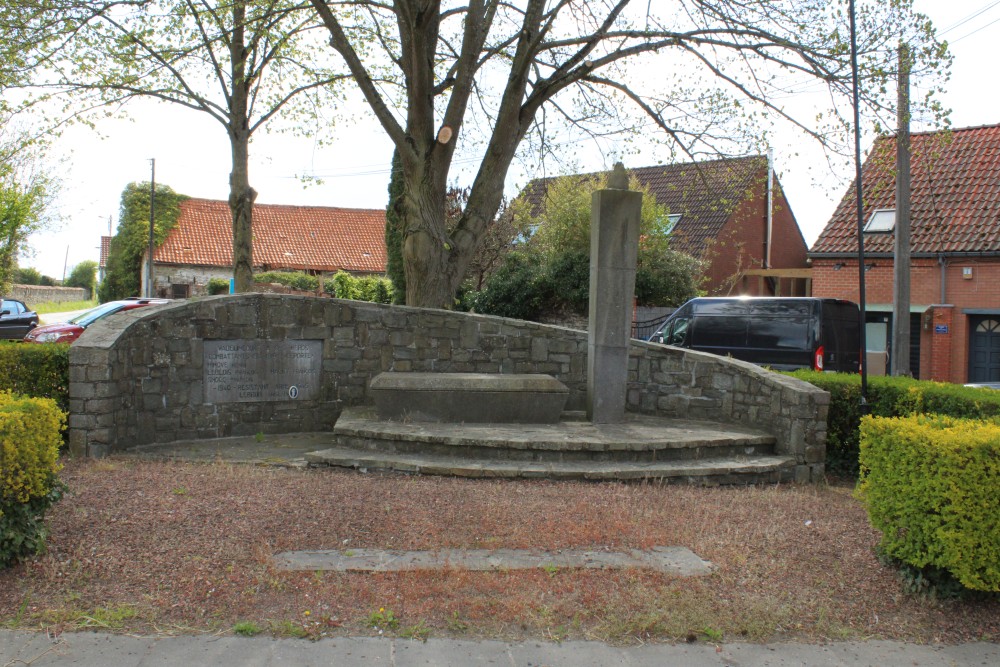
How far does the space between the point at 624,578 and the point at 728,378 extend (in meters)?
5.22

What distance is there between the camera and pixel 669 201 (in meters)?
28.1

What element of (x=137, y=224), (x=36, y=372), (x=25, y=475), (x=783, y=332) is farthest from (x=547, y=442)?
(x=137, y=224)

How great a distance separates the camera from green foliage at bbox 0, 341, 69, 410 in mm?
8344

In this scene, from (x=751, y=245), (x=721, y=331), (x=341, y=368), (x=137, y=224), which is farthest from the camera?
(x=137, y=224)

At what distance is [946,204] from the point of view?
1939 centimetres

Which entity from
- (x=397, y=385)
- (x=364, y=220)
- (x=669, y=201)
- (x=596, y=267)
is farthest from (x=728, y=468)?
(x=364, y=220)

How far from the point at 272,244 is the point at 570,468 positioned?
1332 inches

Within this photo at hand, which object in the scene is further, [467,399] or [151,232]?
[151,232]

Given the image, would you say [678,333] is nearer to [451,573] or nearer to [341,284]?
[451,573]

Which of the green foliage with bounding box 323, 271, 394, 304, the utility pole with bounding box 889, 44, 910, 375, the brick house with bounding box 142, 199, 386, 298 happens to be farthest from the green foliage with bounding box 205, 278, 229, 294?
the utility pole with bounding box 889, 44, 910, 375

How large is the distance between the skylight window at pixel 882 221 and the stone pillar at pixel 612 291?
44.7 ft

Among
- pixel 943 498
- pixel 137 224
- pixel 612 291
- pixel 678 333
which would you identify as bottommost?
pixel 943 498

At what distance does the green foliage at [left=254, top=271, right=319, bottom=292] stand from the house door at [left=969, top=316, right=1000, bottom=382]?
2476 cm

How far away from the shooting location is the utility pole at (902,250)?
11617 millimetres
